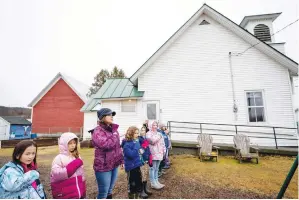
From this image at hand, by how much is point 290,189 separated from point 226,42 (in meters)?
8.85

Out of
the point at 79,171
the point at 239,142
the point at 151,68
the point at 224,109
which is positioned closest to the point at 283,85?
the point at 224,109

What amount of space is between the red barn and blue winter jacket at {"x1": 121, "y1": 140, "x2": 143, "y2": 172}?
20943 millimetres

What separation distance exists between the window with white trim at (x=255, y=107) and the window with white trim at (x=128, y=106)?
714 centimetres

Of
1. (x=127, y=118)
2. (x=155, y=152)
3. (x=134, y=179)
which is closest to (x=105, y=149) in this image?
(x=134, y=179)

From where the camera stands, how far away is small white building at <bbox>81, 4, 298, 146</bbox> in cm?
1064

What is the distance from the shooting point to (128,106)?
1259 cm

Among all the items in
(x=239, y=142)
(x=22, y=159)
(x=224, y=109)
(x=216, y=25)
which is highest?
(x=216, y=25)

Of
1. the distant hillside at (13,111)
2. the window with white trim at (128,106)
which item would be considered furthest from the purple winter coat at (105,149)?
the distant hillside at (13,111)

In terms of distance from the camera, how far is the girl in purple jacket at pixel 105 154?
3607mm

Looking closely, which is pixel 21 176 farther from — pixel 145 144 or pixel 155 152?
pixel 155 152

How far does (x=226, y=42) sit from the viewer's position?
11586 mm

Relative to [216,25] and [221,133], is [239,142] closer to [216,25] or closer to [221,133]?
[221,133]

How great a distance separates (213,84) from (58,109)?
20.6m

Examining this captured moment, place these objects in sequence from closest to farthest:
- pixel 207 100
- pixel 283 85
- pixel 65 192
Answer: pixel 65 192
pixel 283 85
pixel 207 100
